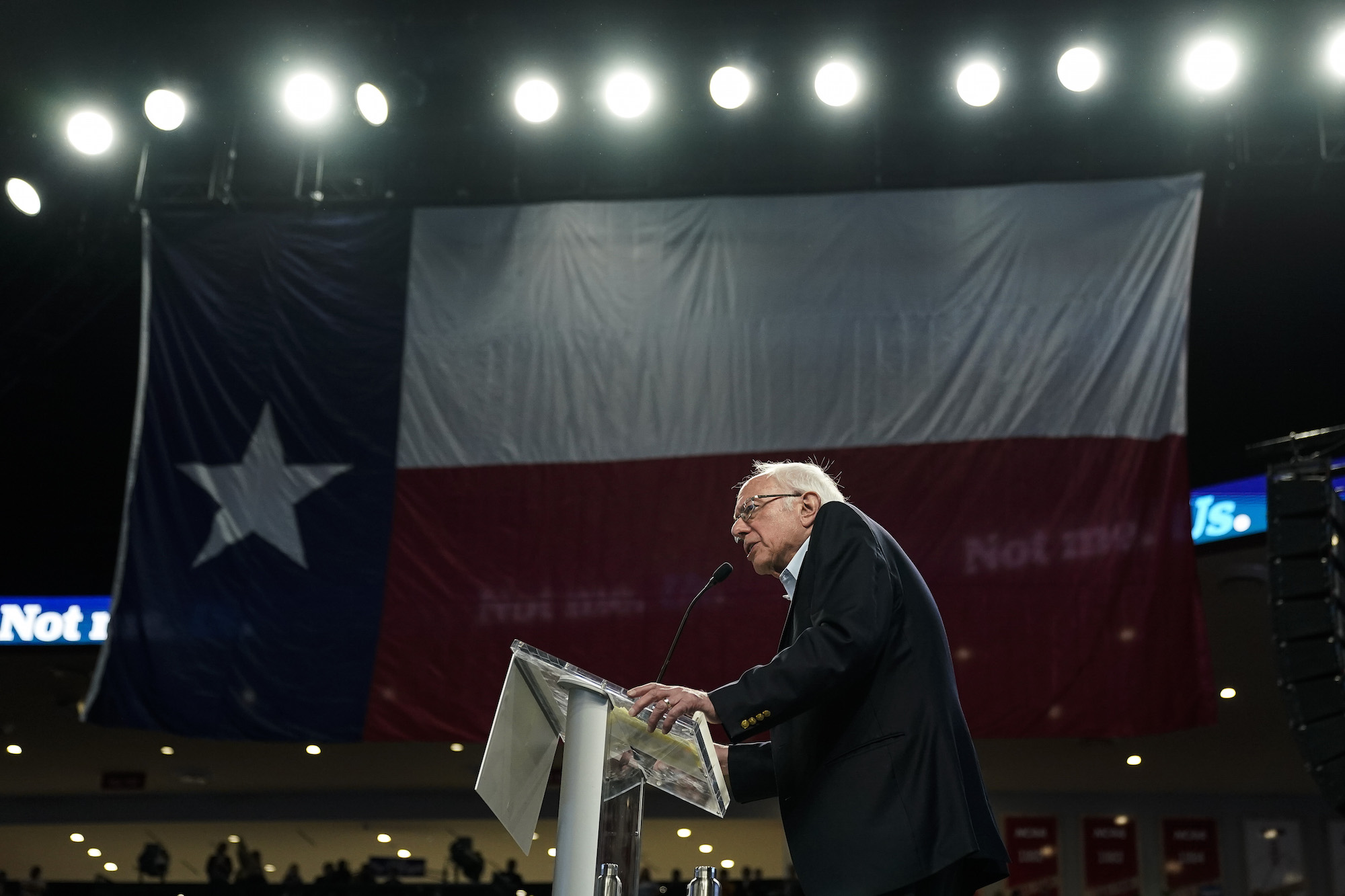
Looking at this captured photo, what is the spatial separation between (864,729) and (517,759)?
23.3 inches

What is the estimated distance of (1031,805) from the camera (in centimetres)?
1201

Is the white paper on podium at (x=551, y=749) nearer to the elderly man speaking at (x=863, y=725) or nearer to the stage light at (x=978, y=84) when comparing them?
the elderly man speaking at (x=863, y=725)

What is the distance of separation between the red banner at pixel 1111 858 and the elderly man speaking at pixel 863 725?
1074cm

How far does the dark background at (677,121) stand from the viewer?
6348 mm

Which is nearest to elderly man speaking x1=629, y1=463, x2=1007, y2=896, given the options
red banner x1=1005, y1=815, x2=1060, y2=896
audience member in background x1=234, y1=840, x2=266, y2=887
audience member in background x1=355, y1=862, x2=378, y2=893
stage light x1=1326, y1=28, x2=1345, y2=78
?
stage light x1=1326, y1=28, x2=1345, y2=78

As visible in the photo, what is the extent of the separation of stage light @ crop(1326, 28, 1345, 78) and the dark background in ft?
0.21

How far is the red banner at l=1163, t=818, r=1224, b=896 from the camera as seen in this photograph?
11.6 metres

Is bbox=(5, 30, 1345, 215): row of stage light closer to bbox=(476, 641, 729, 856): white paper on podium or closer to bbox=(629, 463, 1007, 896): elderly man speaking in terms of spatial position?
bbox=(629, 463, 1007, 896): elderly man speaking

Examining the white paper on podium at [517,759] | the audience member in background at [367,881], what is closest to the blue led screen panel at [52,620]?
the audience member in background at [367,881]

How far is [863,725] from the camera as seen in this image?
207 centimetres

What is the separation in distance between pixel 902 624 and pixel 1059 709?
3918 millimetres

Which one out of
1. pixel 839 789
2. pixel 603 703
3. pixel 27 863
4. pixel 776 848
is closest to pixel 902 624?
pixel 839 789

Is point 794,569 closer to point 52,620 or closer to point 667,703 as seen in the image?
point 667,703

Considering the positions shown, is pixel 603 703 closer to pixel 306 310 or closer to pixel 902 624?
pixel 902 624
